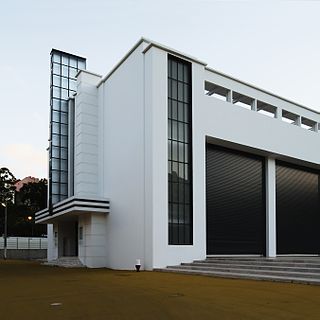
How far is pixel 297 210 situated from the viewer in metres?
31.8

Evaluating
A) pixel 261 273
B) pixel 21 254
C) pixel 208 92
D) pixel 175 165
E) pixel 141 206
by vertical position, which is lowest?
pixel 21 254

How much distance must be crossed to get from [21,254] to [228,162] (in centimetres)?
3250

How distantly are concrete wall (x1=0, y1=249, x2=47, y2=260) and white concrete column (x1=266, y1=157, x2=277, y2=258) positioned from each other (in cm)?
3052

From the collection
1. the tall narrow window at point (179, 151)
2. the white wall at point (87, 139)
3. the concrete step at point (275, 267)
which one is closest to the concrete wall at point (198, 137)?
the tall narrow window at point (179, 151)

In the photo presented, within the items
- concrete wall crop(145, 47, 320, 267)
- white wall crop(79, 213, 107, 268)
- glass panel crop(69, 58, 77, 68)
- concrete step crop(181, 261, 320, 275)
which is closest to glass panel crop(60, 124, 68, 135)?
glass panel crop(69, 58, 77, 68)

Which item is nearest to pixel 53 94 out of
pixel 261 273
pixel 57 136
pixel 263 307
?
pixel 57 136

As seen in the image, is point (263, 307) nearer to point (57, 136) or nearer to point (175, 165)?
point (175, 165)

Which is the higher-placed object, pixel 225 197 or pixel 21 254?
pixel 225 197

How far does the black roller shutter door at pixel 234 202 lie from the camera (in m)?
25.5

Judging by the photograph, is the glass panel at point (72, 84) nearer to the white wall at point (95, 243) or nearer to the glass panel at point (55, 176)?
the glass panel at point (55, 176)

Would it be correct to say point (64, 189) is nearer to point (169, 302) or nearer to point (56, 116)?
point (56, 116)

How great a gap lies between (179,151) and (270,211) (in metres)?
9.34

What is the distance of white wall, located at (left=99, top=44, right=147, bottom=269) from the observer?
22453mm

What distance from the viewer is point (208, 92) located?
89.6 ft
